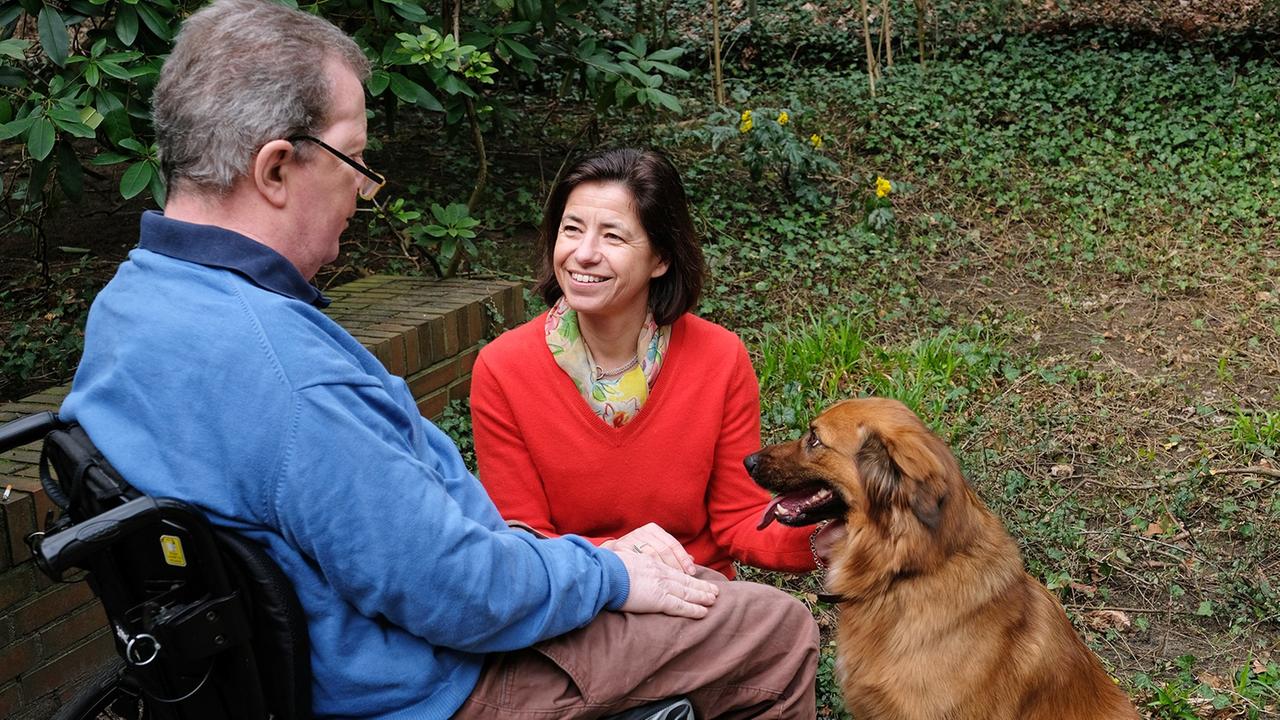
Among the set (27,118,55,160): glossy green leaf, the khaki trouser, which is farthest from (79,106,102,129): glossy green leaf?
the khaki trouser

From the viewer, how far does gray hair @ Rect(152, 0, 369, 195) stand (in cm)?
178

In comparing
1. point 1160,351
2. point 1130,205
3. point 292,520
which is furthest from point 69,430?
point 1130,205

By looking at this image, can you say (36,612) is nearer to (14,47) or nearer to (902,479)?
(14,47)

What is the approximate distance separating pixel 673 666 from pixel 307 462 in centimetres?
82

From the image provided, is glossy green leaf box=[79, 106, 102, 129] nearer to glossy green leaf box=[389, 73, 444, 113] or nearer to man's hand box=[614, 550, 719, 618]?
glossy green leaf box=[389, 73, 444, 113]

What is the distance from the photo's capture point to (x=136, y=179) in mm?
3727

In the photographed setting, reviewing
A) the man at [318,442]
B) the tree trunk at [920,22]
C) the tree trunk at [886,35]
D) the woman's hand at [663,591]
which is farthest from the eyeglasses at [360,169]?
the tree trunk at [920,22]

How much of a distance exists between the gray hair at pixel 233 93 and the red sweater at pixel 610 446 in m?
1.17

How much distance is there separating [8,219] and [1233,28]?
434 inches

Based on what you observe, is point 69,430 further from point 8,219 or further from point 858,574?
point 8,219

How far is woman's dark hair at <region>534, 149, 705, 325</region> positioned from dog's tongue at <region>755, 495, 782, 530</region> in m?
0.57

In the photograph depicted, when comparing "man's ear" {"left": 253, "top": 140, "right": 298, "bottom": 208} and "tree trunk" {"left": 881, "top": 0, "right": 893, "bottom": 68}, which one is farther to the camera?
"tree trunk" {"left": 881, "top": 0, "right": 893, "bottom": 68}

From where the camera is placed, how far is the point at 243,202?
1.84 m

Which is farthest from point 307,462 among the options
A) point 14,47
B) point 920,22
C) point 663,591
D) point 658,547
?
point 920,22
